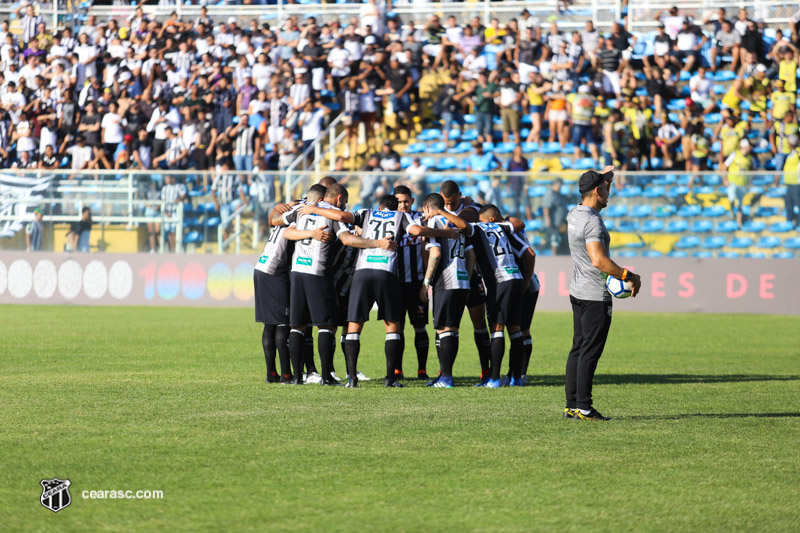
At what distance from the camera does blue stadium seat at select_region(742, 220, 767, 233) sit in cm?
2177

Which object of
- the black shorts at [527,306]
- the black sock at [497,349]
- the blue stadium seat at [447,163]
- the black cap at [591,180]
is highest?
the black cap at [591,180]

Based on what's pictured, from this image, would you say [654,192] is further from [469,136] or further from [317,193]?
[317,193]

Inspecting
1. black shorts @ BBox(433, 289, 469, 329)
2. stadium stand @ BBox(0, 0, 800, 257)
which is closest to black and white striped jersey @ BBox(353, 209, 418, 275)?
black shorts @ BBox(433, 289, 469, 329)

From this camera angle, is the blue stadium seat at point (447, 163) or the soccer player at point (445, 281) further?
the blue stadium seat at point (447, 163)

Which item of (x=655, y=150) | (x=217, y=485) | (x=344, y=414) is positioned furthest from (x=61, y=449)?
(x=655, y=150)

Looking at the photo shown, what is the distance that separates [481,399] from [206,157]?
17616 mm

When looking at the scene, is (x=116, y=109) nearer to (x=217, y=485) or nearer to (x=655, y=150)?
(x=655, y=150)

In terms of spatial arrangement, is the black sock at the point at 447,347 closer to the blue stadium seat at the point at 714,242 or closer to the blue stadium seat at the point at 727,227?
the blue stadium seat at the point at 714,242

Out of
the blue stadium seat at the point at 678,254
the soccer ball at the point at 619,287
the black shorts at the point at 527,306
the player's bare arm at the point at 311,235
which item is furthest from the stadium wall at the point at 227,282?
the soccer ball at the point at 619,287

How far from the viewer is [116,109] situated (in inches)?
1120

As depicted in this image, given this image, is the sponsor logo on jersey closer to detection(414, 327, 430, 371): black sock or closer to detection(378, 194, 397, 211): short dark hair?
detection(378, 194, 397, 211): short dark hair

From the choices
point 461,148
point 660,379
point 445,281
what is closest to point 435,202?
point 445,281

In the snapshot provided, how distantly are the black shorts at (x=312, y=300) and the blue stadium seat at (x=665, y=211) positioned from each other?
40.7 feet

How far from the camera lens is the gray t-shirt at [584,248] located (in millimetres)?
8578
